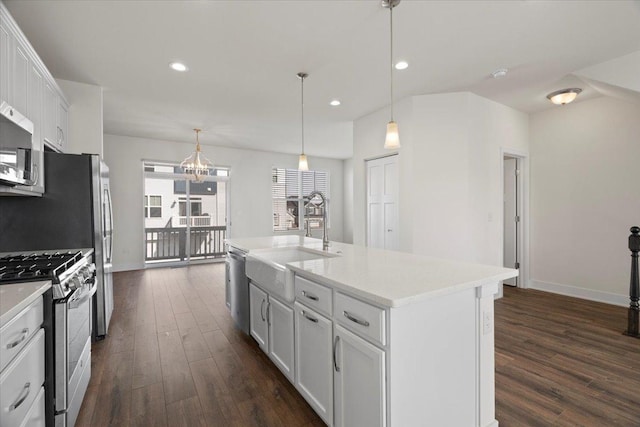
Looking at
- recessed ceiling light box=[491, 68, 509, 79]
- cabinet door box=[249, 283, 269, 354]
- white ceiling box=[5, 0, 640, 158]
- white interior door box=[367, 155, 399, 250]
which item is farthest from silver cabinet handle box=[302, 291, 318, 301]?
recessed ceiling light box=[491, 68, 509, 79]

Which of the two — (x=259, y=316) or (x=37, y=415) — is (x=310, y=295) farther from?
(x=37, y=415)

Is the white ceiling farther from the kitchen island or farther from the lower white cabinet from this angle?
the lower white cabinet

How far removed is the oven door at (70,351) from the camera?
1.50m

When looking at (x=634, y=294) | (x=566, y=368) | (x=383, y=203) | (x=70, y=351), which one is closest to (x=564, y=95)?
(x=634, y=294)

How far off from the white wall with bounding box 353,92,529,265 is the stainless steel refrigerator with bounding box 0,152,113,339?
11.2ft

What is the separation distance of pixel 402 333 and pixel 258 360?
1.64m

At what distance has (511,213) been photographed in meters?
4.71

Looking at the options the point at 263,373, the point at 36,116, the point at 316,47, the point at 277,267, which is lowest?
the point at 263,373

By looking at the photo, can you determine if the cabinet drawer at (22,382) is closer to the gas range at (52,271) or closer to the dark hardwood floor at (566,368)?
the gas range at (52,271)

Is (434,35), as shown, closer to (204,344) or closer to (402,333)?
(402,333)

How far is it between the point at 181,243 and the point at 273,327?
207 inches

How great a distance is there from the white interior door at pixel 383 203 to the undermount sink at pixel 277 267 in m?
1.86

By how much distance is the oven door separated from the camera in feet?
4.92

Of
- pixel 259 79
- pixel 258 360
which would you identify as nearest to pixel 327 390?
pixel 258 360
